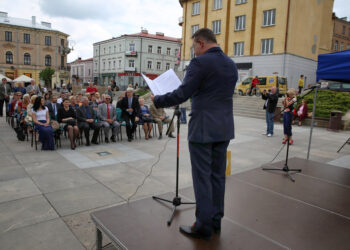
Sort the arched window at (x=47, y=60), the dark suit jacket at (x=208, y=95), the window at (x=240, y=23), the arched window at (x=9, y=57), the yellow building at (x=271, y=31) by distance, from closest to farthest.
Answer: the dark suit jacket at (x=208, y=95), the yellow building at (x=271, y=31), the window at (x=240, y=23), the arched window at (x=9, y=57), the arched window at (x=47, y=60)

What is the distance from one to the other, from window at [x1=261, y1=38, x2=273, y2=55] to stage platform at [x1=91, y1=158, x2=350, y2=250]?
78.2 feet

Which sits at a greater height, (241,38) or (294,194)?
(241,38)

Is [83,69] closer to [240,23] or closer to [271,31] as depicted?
[240,23]

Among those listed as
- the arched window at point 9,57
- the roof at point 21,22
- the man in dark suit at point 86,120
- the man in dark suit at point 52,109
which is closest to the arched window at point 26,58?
the arched window at point 9,57

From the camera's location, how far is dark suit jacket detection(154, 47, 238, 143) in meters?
2.34

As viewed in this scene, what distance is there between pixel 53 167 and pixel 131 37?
5266 centimetres

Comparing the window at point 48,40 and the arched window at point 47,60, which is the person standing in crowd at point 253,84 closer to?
the arched window at point 47,60

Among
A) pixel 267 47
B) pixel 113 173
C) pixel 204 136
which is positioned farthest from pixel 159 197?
pixel 267 47

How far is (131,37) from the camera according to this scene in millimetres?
54375

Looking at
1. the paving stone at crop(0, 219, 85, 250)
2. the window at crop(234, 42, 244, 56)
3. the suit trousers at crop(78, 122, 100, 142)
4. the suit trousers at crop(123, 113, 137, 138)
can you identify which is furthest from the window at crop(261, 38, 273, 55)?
→ the paving stone at crop(0, 219, 85, 250)

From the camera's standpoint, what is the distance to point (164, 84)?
2846 mm

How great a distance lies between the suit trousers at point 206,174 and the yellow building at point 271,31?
81.1ft

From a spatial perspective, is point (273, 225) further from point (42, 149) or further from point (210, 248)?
point (42, 149)

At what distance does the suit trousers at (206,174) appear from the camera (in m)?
2.44
